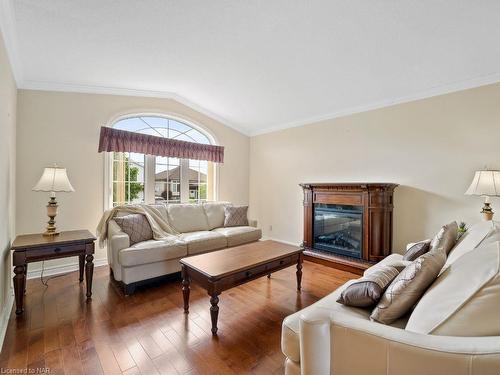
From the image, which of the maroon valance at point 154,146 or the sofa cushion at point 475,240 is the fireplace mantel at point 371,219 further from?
the maroon valance at point 154,146

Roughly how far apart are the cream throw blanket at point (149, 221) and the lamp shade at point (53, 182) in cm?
62

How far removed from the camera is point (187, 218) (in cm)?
386

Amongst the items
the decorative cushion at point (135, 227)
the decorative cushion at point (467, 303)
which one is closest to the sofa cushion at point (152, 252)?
the decorative cushion at point (135, 227)

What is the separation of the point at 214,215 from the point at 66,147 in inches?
90.9

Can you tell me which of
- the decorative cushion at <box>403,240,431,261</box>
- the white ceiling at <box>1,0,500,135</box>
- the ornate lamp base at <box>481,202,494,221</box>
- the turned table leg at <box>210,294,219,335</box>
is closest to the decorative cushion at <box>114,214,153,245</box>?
the turned table leg at <box>210,294,219,335</box>

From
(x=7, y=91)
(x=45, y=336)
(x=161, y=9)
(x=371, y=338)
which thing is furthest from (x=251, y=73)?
(x=45, y=336)

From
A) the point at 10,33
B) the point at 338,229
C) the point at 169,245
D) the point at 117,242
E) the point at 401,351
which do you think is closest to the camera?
the point at 401,351

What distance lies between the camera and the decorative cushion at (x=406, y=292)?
3.93 ft

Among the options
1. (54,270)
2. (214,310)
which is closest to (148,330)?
(214,310)

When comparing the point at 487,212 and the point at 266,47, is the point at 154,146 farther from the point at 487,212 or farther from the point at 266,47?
the point at 487,212

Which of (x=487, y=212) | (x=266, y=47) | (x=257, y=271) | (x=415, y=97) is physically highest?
(x=266, y=47)

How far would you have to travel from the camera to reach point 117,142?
3.66m

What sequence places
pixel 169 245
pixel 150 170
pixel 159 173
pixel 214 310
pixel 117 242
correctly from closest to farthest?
1. pixel 214 310
2. pixel 117 242
3. pixel 169 245
4. pixel 150 170
5. pixel 159 173

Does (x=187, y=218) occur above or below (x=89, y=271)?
above
